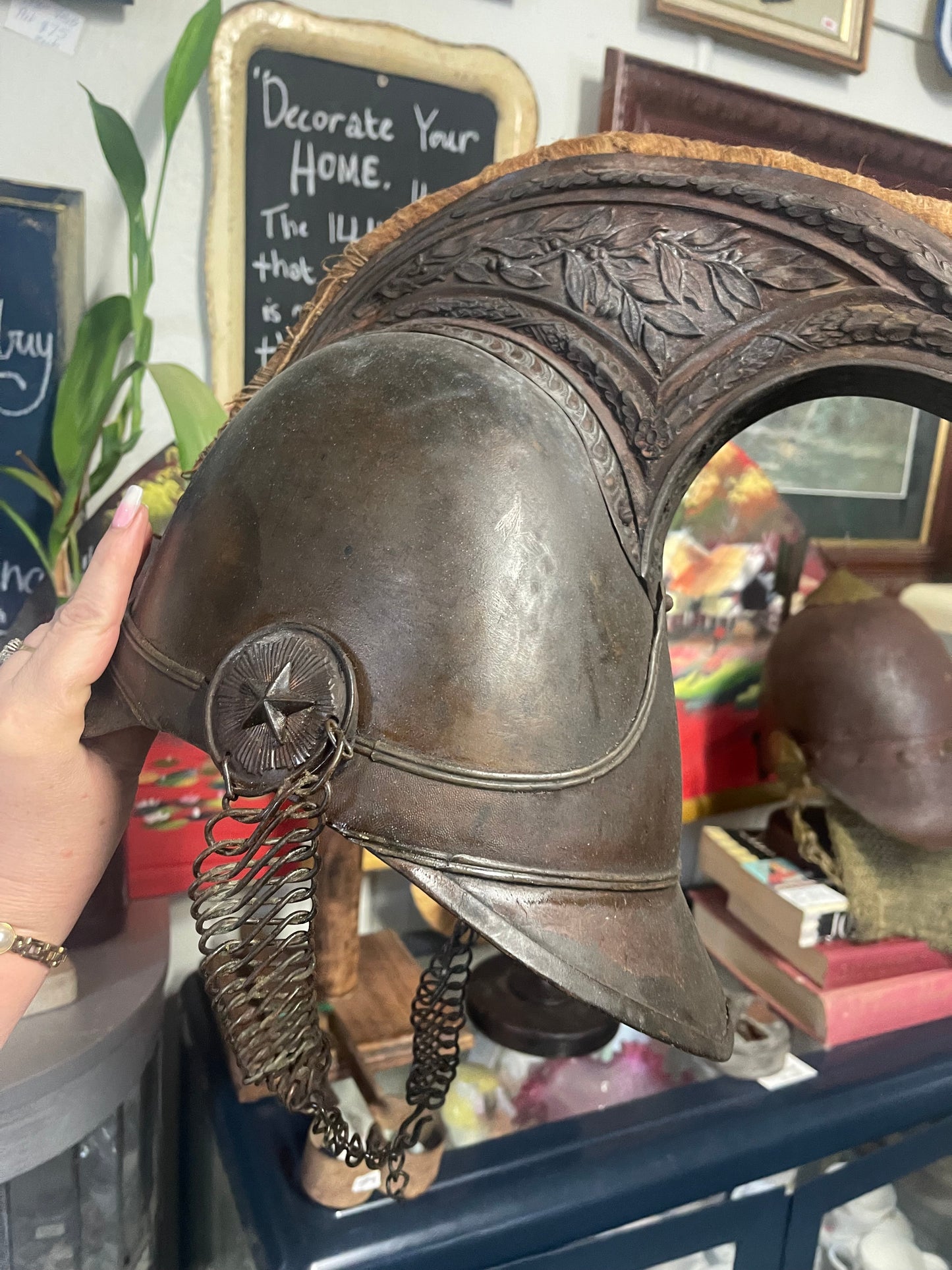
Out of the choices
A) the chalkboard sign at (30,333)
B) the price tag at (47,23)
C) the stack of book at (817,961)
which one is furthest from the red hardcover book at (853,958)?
the price tag at (47,23)

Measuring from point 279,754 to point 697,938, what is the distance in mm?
309

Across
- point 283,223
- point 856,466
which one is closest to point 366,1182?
point 283,223

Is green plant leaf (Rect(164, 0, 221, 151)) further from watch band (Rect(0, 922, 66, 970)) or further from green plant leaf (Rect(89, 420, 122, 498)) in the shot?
watch band (Rect(0, 922, 66, 970))

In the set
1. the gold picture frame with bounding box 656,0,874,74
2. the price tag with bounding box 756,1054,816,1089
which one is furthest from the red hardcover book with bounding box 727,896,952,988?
the gold picture frame with bounding box 656,0,874,74

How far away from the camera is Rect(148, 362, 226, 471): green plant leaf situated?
841 mm

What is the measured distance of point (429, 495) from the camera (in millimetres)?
480

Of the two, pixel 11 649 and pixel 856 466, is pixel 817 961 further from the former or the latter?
pixel 11 649

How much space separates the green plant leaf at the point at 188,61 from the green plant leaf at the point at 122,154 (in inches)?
1.5

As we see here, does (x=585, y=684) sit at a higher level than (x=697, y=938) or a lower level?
higher

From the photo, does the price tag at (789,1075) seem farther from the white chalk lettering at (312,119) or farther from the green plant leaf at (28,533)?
the white chalk lettering at (312,119)

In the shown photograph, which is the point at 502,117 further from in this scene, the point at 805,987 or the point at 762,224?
the point at 805,987

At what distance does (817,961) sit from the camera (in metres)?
1.08

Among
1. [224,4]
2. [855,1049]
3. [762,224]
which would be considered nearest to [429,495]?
[762,224]

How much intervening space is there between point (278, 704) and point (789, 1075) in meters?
0.88
